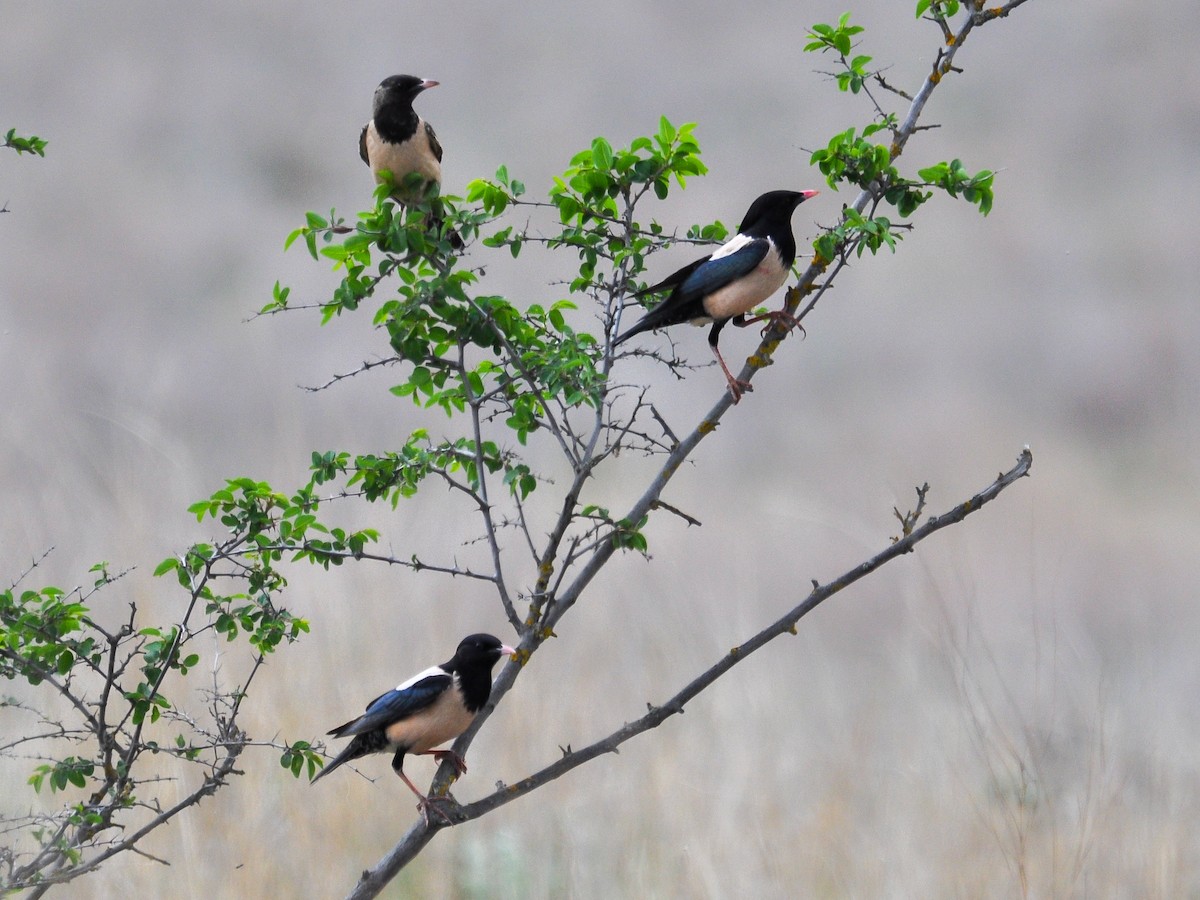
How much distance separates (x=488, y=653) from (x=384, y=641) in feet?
10.7

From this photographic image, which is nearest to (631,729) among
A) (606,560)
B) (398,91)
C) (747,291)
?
(606,560)

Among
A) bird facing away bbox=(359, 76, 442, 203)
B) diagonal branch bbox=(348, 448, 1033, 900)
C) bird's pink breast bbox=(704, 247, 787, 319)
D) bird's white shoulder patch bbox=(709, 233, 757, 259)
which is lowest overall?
diagonal branch bbox=(348, 448, 1033, 900)

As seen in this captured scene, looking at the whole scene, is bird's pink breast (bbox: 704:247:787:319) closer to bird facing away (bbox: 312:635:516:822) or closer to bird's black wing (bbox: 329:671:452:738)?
bird facing away (bbox: 312:635:516:822)

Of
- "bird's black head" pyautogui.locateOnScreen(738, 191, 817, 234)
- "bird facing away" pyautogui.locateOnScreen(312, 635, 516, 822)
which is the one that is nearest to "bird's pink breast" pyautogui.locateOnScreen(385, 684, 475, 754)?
"bird facing away" pyautogui.locateOnScreen(312, 635, 516, 822)

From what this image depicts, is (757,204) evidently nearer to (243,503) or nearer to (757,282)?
(757,282)

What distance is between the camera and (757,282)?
10.8ft

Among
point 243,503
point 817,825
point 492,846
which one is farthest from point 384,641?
point 243,503

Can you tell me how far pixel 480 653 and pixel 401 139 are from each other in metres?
1.28

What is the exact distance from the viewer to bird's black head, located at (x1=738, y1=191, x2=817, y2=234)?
3.43 metres

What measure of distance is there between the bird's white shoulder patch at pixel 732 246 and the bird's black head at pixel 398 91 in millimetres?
858

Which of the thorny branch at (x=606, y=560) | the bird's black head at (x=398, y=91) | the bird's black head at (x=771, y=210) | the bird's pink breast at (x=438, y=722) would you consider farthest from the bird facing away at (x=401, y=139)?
the bird's pink breast at (x=438, y=722)

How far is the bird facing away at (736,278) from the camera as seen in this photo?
10.7 feet

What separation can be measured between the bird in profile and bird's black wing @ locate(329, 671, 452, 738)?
3.35ft

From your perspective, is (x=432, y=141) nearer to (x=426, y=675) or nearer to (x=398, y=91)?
(x=398, y=91)
